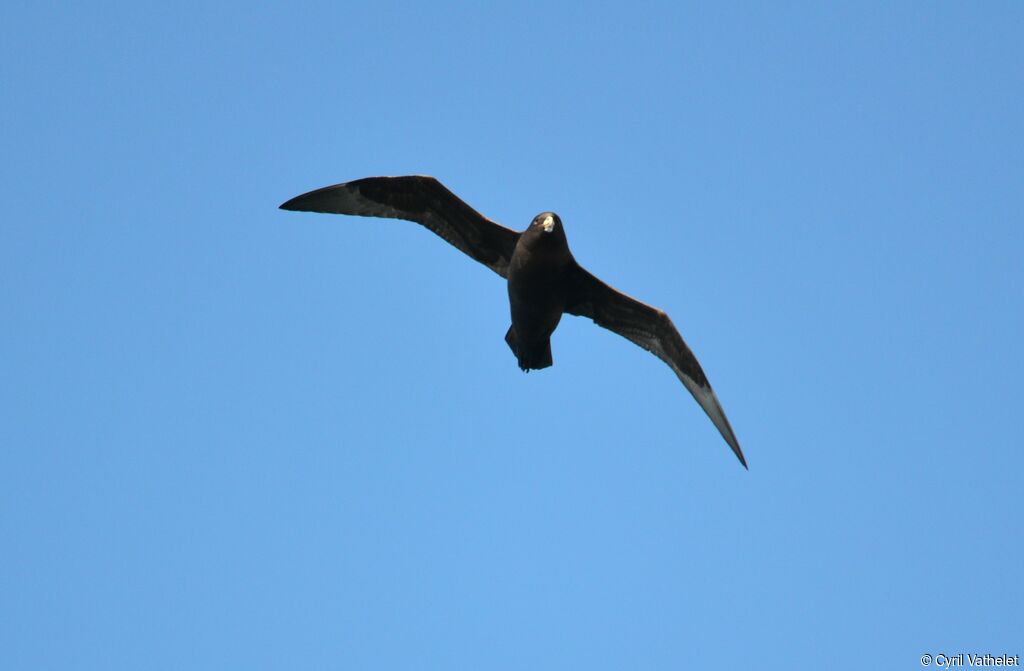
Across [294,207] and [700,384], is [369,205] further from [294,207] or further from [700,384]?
[700,384]

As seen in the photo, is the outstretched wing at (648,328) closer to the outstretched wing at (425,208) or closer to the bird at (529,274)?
the bird at (529,274)

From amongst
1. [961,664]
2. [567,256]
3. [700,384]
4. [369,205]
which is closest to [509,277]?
[567,256]

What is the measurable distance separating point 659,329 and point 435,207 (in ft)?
13.2

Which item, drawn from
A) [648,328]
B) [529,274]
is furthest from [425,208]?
[648,328]

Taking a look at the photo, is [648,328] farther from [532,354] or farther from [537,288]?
[537,288]

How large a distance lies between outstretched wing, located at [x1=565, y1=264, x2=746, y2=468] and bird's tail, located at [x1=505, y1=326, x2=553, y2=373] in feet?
2.90

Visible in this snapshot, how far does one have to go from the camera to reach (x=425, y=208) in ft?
65.3

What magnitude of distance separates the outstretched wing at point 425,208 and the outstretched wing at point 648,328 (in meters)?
1.34

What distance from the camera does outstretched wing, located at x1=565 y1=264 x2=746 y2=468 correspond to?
20.0 m

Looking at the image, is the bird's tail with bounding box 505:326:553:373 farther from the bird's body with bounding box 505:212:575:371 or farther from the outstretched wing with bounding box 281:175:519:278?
the outstretched wing with bounding box 281:175:519:278

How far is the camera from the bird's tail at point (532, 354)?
19.5 metres

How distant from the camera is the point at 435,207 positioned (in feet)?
65.0

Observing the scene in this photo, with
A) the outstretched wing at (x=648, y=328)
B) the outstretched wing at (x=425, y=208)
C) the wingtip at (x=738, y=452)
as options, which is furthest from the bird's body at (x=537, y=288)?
the wingtip at (x=738, y=452)

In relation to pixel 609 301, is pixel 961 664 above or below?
below
